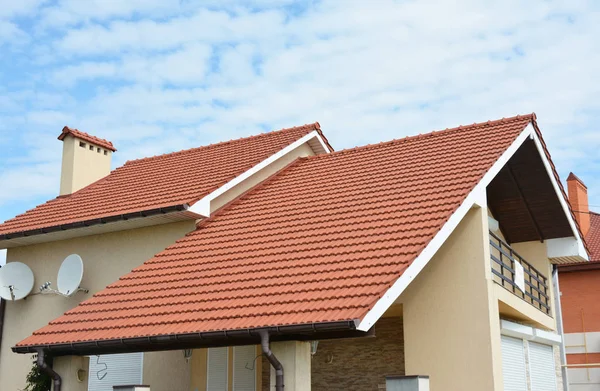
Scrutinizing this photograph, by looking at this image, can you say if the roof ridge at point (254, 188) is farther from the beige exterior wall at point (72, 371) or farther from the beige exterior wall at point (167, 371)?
the beige exterior wall at point (72, 371)

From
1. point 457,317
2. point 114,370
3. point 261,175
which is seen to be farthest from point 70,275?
point 457,317

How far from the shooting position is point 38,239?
56.7 feet

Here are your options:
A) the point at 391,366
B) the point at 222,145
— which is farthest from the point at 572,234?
the point at 222,145

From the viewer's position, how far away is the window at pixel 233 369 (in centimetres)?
1437

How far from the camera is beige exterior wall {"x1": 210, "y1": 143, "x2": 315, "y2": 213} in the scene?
52.7 ft

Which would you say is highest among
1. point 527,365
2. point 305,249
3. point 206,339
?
point 305,249

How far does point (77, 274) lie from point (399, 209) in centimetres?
691

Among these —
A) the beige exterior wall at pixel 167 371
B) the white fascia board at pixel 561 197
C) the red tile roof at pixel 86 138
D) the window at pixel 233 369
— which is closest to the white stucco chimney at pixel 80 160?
the red tile roof at pixel 86 138

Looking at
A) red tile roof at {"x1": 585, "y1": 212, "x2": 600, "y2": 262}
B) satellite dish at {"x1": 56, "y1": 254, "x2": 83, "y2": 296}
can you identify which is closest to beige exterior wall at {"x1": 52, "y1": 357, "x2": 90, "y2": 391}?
satellite dish at {"x1": 56, "y1": 254, "x2": 83, "y2": 296}

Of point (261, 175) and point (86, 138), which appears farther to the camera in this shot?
point (86, 138)

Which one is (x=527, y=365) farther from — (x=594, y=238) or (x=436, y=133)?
(x=594, y=238)

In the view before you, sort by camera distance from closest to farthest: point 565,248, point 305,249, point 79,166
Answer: point 305,249, point 565,248, point 79,166

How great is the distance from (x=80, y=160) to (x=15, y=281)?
4.34 meters

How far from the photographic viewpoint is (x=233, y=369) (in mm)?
14469
